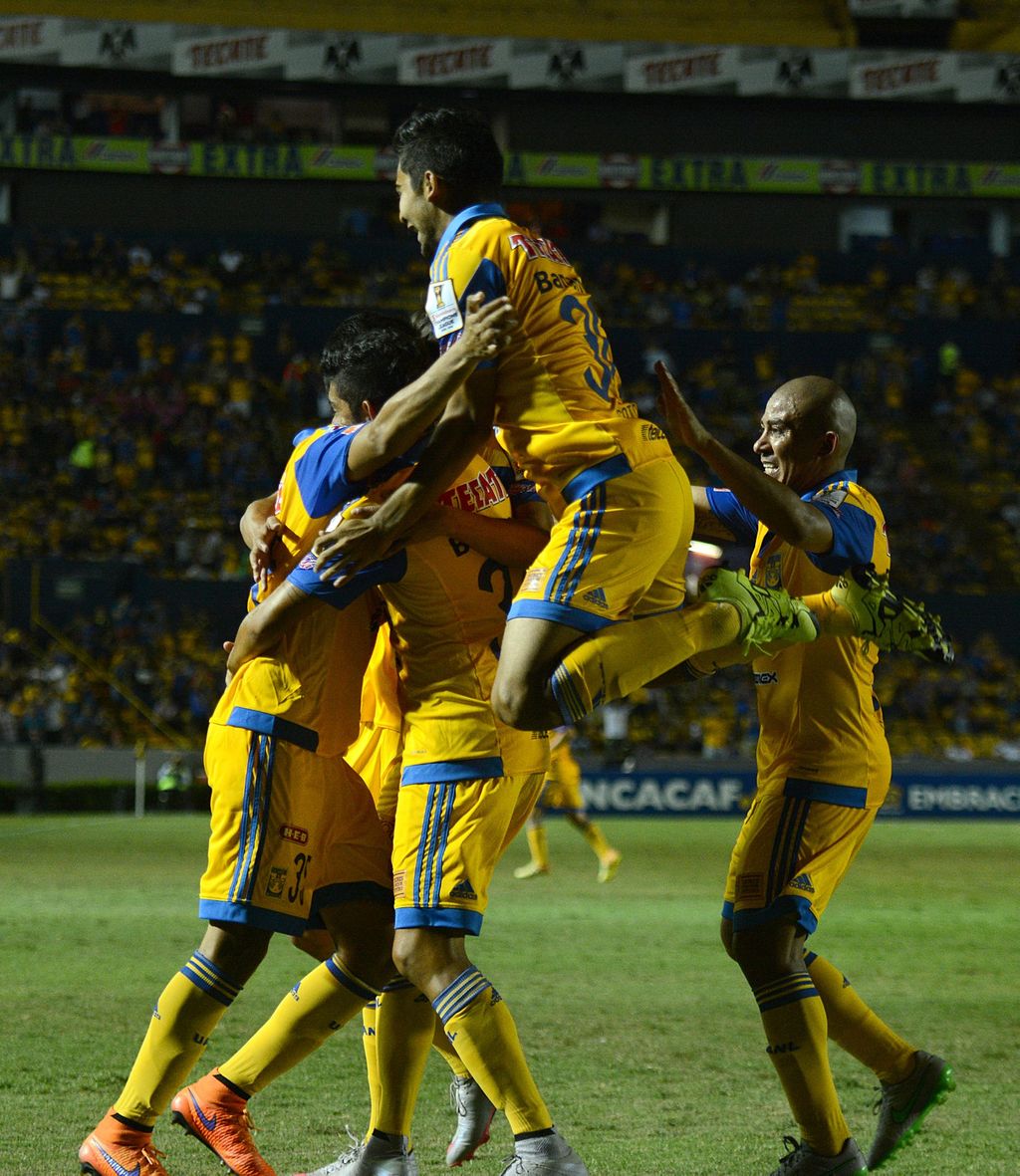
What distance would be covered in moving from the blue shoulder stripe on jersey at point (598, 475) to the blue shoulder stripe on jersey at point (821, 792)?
1.27m

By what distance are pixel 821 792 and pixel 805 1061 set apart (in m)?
0.82

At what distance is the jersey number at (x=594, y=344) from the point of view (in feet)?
14.3

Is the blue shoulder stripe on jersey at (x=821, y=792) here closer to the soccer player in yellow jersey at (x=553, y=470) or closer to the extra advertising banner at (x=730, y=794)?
the soccer player in yellow jersey at (x=553, y=470)

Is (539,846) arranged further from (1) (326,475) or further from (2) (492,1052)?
(2) (492,1052)

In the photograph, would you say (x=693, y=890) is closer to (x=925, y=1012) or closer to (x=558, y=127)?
(x=925, y=1012)

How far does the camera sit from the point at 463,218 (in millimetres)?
4398

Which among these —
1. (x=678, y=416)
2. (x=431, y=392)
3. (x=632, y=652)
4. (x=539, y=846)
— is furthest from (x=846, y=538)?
(x=539, y=846)

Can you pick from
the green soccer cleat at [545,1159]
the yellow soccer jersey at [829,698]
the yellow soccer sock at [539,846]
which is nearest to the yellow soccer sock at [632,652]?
the yellow soccer jersey at [829,698]

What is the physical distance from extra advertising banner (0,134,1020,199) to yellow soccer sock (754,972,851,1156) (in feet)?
116

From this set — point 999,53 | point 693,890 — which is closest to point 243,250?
point 999,53

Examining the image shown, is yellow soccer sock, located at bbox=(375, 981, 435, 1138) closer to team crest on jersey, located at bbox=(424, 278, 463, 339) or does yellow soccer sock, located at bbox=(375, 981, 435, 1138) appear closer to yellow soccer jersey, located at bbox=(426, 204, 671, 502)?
yellow soccer jersey, located at bbox=(426, 204, 671, 502)

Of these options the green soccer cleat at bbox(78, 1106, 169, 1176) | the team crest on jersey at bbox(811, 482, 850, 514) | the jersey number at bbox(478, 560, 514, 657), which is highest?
the team crest on jersey at bbox(811, 482, 850, 514)

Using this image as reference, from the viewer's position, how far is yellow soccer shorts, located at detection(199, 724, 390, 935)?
14.8 ft

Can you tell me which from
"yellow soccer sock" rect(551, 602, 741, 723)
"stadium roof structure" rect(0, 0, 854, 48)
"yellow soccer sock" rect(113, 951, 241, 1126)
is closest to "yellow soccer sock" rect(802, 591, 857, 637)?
"yellow soccer sock" rect(551, 602, 741, 723)
